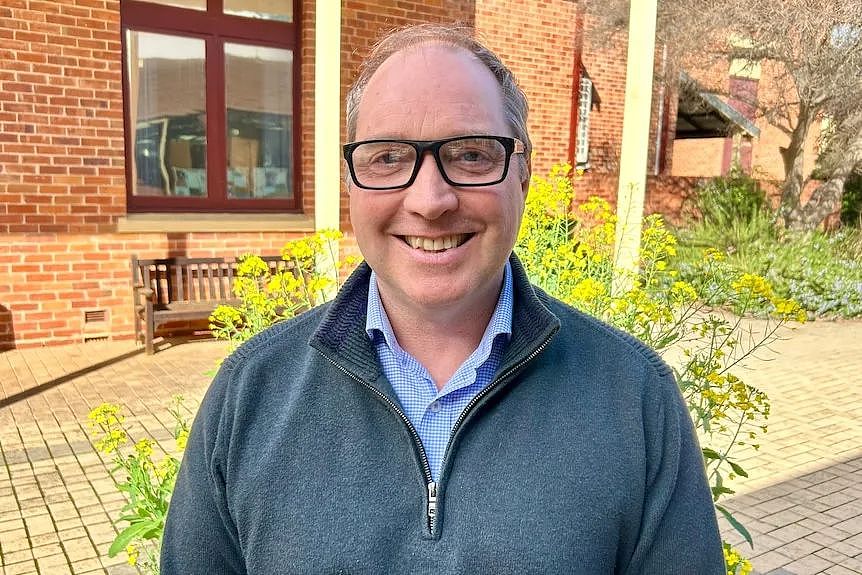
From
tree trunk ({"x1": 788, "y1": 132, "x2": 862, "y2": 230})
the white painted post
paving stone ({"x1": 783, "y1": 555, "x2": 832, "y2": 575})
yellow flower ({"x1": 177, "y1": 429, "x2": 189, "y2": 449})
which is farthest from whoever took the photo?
tree trunk ({"x1": 788, "y1": 132, "x2": 862, "y2": 230})

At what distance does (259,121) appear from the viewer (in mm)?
8211

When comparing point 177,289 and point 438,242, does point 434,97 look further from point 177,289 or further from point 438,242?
point 177,289

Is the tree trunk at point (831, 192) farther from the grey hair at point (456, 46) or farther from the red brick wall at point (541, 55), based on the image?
the grey hair at point (456, 46)

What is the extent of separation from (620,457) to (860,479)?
447 cm

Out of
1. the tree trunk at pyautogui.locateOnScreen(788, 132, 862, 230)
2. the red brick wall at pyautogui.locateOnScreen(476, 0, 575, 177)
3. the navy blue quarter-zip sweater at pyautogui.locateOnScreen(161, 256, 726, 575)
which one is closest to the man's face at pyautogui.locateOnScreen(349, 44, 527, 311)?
the navy blue quarter-zip sweater at pyautogui.locateOnScreen(161, 256, 726, 575)

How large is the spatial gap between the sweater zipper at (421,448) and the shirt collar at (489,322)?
0.09 metres

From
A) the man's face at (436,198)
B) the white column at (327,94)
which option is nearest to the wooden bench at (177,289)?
the white column at (327,94)

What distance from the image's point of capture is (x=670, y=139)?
1456 centimetres

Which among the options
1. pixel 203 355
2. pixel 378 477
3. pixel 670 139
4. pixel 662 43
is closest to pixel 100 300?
pixel 203 355

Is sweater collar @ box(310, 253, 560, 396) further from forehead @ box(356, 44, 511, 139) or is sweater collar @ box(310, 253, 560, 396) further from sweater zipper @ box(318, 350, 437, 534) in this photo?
forehead @ box(356, 44, 511, 139)

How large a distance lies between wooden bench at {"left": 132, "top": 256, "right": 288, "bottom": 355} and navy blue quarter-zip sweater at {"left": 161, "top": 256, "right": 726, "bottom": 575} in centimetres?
591

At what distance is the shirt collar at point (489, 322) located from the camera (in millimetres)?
1369

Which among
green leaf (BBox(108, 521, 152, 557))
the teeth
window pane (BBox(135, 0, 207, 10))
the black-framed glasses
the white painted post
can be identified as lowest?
green leaf (BBox(108, 521, 152, 557))

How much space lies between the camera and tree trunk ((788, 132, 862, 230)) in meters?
12.0
